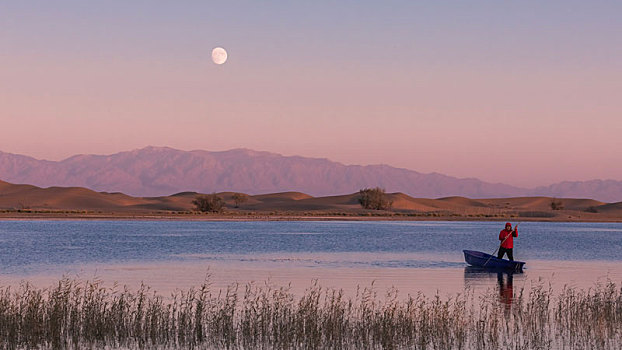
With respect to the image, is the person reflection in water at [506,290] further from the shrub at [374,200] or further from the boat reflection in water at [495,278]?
the shrub at [374,200]

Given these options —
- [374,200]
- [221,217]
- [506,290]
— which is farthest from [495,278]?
[374,200]

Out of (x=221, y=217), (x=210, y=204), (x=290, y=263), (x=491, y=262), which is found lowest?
(x=290, y=263)

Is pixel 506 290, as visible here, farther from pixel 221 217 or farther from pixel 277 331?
pixel 221 217

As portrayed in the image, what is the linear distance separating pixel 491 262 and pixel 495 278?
3.68 metres

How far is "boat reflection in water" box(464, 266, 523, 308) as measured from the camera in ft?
90.3

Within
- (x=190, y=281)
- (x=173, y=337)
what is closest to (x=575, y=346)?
(x=173, y=337)

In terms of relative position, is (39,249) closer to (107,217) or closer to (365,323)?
(365,323)

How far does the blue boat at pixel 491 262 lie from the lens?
37.3 metres

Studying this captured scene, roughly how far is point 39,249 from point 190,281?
21987 mm

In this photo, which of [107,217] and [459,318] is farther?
[107,217]

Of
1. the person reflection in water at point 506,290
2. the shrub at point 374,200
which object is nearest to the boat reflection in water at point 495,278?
the person reflection in water at point 506,290

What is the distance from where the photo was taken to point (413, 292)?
2738cm

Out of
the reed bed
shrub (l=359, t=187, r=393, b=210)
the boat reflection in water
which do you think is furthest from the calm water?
shrub (l=359, t=187, r=393, b=210)

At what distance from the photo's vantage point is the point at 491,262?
126 ft
